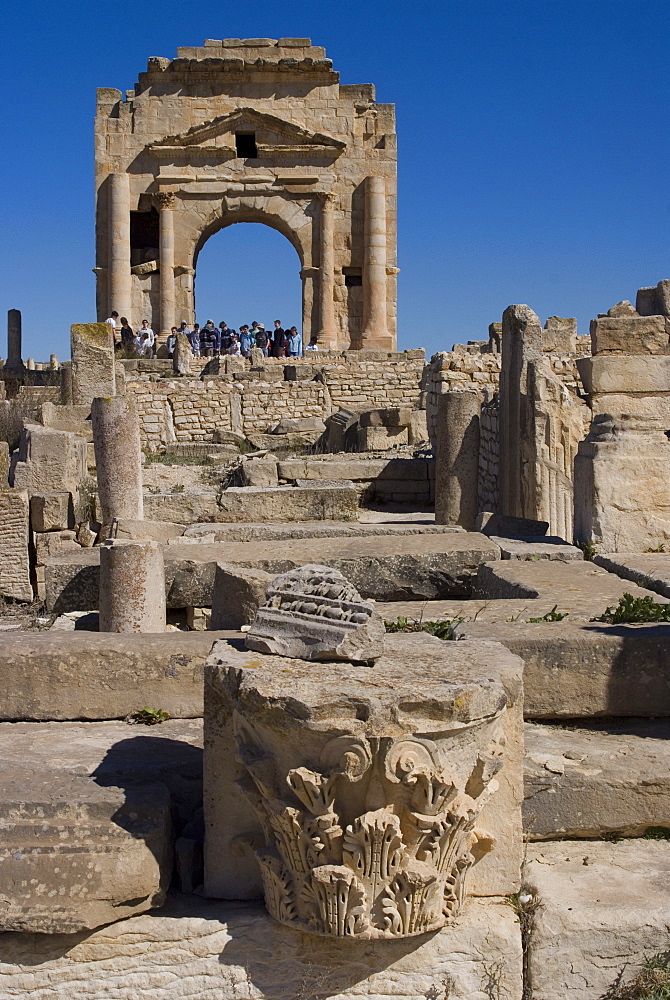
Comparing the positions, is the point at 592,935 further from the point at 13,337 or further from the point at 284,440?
the point at 13,337

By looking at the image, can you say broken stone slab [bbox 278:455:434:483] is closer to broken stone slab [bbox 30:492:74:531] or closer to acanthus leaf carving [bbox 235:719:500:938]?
broken stone slab [bbox 30:492:74:531]

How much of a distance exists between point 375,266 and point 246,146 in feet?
16.5

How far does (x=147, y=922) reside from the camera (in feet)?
8.98

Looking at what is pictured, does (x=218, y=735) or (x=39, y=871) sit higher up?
(x=218, y=735)

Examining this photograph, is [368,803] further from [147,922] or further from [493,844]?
[147,922]

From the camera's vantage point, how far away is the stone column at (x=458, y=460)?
33.7 ft

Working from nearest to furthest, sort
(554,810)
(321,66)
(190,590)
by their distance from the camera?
(554,810), (190,590), (321,66)

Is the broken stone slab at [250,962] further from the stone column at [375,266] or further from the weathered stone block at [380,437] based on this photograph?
the stone column at [375,266]

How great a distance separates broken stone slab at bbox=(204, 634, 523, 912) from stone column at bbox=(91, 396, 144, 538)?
6.17 m

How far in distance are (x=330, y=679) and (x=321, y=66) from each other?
91.1 ft

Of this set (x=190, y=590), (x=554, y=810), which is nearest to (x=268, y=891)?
(x=554, y=810)

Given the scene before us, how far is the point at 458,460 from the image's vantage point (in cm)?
1046

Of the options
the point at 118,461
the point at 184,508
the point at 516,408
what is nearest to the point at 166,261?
the point at 184,508

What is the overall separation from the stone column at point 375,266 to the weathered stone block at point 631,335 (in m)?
20.5
